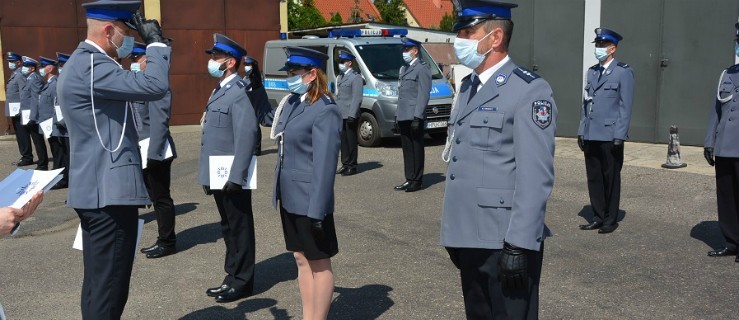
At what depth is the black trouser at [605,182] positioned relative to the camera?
26.1ft

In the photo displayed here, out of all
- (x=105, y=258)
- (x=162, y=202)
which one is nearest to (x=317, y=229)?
(x=105, y=258)

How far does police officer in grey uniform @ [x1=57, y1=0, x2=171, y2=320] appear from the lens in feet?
13.0

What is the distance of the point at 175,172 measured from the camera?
12820 millimetres

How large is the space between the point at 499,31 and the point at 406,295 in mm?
2875

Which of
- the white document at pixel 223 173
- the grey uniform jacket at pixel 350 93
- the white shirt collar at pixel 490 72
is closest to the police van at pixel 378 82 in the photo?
the grey uniform jacket at pixel 350 93

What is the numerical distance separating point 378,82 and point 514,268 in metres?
12.1

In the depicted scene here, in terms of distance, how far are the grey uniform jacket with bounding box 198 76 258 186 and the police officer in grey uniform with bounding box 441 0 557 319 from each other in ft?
8.01

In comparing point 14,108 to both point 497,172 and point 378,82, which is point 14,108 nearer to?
point 378,82

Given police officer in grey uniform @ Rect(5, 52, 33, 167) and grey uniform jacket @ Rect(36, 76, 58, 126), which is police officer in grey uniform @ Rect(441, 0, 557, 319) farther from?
police officer in grey uniform @ Rect(5, 52, 33, 167)

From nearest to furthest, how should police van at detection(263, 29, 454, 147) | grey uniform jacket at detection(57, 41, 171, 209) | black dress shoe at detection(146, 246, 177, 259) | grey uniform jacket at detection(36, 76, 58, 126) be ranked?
grey uniform jacket at detection(57, 41, 171, 209) → black dress shoe at detection(146, 246, 177, 259) → grey uniform jacket at detection(36, 76, 58, 126) → police van at detection(263, 29, 454, 147)

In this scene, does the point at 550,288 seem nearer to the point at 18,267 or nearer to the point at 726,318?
the point at 726,318

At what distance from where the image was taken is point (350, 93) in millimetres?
12242

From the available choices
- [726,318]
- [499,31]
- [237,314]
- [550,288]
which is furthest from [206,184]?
[726,318]

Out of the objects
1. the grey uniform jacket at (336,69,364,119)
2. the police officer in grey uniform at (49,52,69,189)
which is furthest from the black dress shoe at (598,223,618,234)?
the police officer in grey uniform at (49,52,69,189)
